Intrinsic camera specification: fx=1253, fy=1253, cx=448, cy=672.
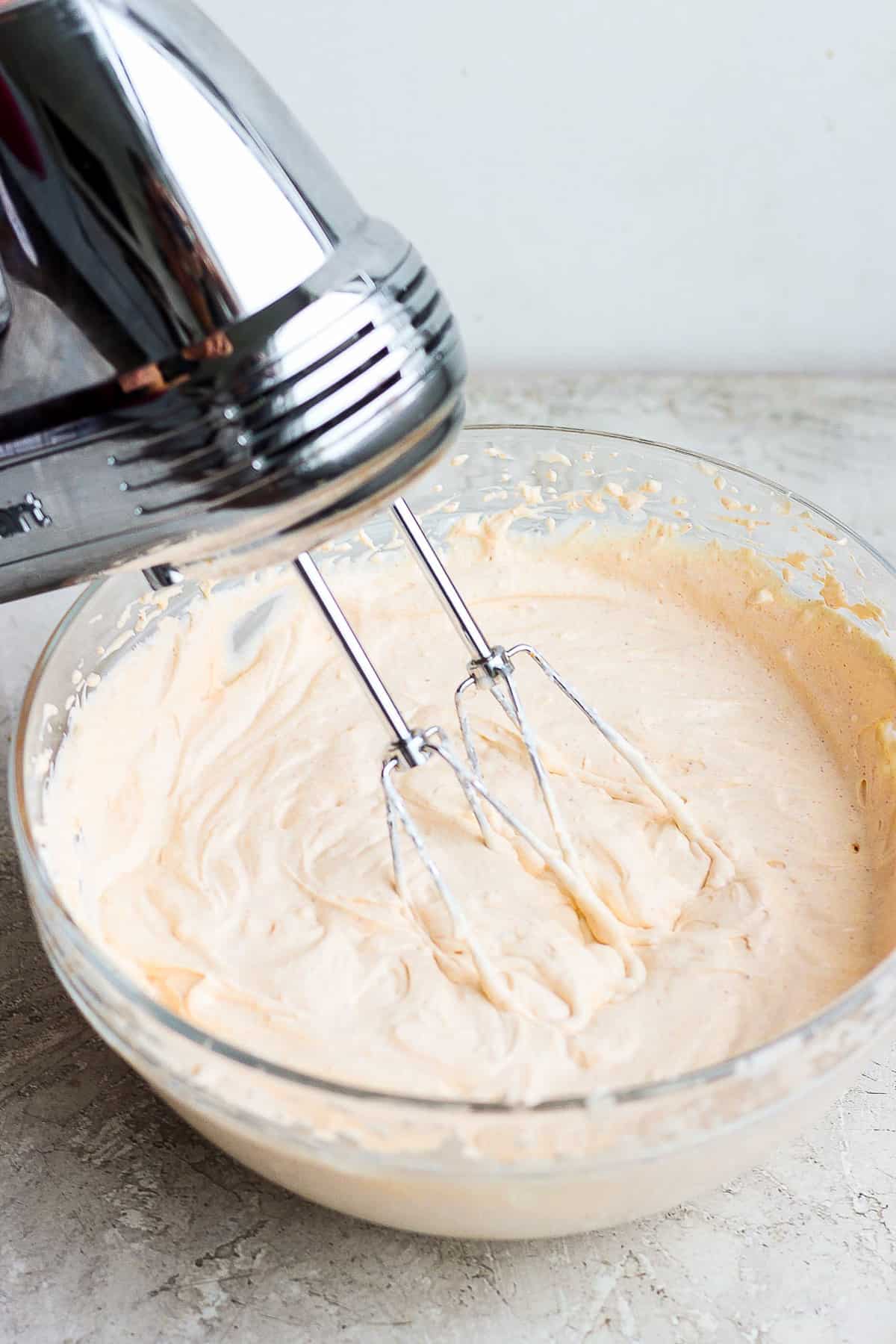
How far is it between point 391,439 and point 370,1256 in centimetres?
62

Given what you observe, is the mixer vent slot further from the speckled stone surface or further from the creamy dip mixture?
the speckled stone surface

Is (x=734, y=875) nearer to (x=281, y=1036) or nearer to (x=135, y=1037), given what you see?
(x=281, y=1036)

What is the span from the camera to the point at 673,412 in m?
1.88

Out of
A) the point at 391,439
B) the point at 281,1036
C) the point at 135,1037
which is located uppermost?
the point at 391,439

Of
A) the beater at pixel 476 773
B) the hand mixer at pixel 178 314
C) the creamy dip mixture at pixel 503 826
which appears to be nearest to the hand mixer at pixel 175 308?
the hand mixer at pixel 178 314

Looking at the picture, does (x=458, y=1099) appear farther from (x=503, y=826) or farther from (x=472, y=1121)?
(x=503, y=826)

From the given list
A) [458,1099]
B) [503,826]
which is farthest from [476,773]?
[458,1099]

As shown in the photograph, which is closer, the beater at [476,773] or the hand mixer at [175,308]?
the hand mixer at [175,308]

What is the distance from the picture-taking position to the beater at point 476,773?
948 millimetres

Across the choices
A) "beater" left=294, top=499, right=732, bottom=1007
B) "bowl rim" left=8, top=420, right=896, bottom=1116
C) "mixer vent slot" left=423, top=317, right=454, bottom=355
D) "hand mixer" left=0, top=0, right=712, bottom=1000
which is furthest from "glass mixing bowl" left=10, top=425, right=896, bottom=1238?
"mixer vent slot" left=423, top=317, right=454, bottom=355

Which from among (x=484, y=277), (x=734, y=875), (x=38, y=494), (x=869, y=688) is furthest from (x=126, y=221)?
(x=484, y=277)

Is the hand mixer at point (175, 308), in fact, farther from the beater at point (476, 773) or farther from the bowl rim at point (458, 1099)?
the bowl rim at point (458, 1099)

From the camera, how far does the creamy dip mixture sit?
3.23 ft

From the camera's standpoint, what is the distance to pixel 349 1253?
0.96 meters
